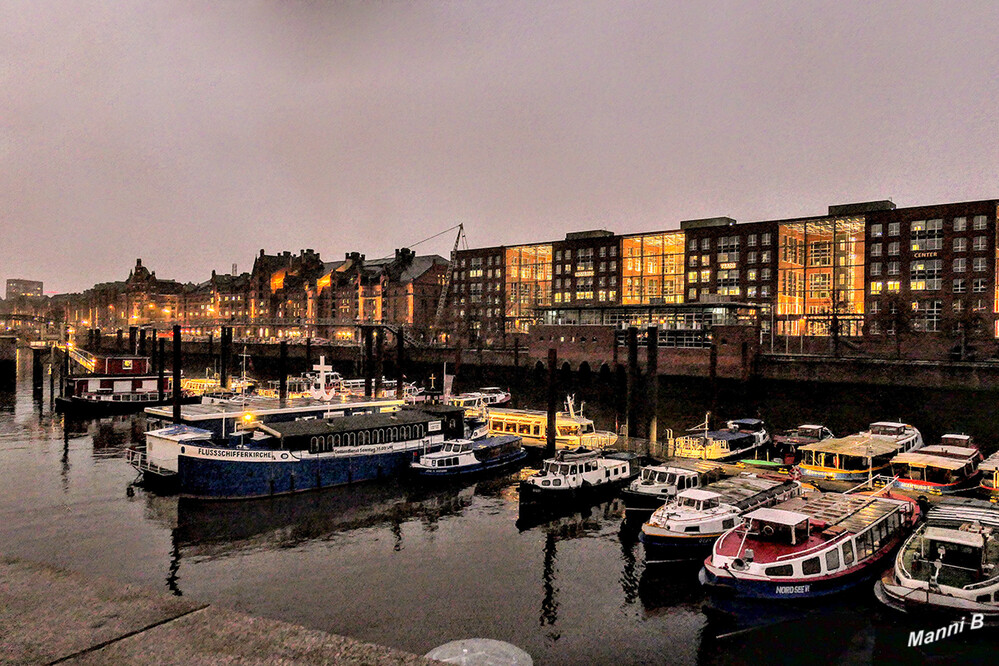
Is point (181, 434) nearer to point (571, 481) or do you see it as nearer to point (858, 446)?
point (571, 481)

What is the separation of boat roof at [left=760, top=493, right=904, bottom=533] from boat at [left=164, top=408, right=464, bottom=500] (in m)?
23.1

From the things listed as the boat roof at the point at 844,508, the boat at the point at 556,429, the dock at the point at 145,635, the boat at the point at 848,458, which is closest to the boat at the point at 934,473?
the boat at the point at 848,458

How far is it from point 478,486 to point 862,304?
108 metres

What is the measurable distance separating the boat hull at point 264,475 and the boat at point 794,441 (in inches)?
1091

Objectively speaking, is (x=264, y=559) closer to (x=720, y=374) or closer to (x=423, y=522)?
(x=423, y=522)

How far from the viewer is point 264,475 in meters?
35.7

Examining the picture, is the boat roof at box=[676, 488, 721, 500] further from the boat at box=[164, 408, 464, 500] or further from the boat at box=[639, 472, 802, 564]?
the boat at box=[164, 408, 464, 500]

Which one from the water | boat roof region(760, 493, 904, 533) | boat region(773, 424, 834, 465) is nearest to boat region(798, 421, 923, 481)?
boat region(773, 424, 834, 465)

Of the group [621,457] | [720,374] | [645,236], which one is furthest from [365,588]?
[645,236]

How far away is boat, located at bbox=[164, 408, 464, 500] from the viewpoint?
1384 inches

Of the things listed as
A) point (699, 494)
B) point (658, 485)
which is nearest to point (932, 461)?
point (658, 485)

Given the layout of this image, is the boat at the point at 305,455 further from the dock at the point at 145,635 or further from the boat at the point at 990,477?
the dock at the point at 145,635

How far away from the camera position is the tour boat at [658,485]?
31.6m

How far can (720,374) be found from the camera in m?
94.2
